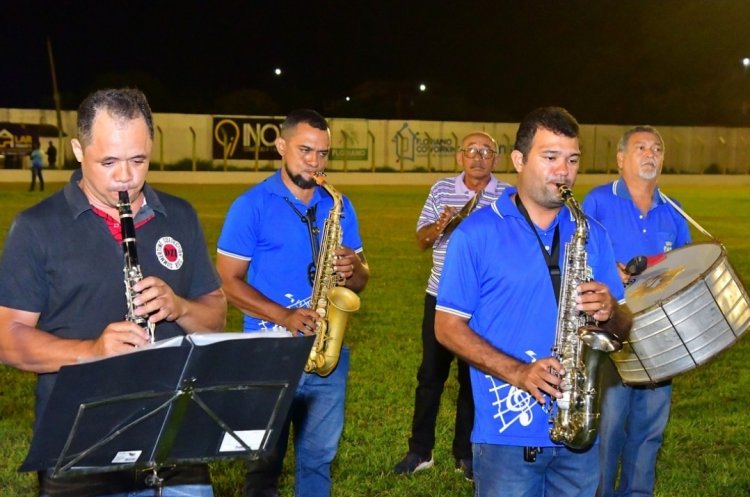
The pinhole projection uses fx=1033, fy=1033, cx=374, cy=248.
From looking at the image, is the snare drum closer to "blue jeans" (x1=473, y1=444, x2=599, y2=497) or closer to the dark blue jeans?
"blue jeans" (x1=473, y1=444, x2=599, y2=497)

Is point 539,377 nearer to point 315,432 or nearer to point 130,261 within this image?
point 130,261

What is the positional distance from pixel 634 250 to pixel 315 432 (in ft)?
7.56

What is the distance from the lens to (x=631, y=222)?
21.4 ft

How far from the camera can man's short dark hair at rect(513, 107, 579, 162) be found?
464cm

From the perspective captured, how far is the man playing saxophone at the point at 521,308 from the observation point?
452 cm

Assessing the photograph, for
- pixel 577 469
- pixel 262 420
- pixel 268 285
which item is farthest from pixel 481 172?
pixel 262 420

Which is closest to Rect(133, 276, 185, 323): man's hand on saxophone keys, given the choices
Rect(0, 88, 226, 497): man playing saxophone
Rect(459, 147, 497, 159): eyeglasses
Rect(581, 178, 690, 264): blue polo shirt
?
Rect(0, 88, 226, 497): man playing saxophone

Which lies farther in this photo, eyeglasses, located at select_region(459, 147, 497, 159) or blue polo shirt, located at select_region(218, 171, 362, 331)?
eyeglasses, located at select_region(459, 147, 497, 159)

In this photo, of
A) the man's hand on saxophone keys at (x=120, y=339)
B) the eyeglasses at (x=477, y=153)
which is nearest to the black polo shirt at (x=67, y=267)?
the man's hand on saxophone keys at (x=120, y=339)

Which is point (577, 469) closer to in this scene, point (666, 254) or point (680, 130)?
point (666, 254)

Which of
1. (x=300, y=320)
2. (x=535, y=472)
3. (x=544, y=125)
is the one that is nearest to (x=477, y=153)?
(x=300, y=320)

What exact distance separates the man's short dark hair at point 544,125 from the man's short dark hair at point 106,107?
1720mm

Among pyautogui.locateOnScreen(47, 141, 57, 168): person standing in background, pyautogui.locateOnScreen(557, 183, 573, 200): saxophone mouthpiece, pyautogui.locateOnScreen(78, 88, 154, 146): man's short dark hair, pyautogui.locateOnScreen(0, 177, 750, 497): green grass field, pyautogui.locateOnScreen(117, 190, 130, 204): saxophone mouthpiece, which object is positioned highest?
pyautogui.locateOnScreen(78, 88, 154, 146): man's short dark hair

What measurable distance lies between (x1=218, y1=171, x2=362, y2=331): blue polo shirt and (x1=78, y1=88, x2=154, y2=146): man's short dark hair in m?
2.13
